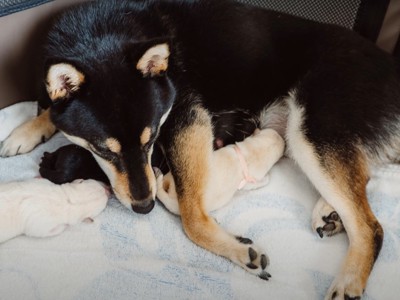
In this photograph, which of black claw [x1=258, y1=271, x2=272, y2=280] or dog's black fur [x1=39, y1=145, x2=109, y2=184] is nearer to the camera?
black claw [x1=258, y1=271, x2=272, y2=280]

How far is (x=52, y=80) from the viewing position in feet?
4.22

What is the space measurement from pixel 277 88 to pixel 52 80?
0.92m

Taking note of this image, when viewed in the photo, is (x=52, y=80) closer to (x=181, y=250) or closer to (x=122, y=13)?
(x=122, y=13)

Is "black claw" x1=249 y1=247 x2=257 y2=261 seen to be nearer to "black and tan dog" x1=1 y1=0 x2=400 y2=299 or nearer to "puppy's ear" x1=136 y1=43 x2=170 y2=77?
"black and tan dog" x1=1 y1=0 x2=400 y2=299

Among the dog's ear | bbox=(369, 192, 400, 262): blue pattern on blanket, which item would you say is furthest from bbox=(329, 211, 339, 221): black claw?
the dog's ear

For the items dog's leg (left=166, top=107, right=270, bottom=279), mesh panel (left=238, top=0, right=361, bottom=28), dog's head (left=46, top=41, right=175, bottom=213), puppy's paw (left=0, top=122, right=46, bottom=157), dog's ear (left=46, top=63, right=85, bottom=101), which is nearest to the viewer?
dog's ear (left=46, top=63, right=85, bottom=101)

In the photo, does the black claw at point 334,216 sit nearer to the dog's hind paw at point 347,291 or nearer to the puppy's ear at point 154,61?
→ the dog's hind paw at point 347,291

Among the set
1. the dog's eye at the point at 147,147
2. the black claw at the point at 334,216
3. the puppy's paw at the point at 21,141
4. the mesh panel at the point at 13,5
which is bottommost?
the black claw at the point at 334,216

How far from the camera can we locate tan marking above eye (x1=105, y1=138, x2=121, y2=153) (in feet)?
4.56

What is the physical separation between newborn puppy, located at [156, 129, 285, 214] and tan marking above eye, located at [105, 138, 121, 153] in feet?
1.05

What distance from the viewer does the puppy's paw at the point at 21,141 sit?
1.81 metres

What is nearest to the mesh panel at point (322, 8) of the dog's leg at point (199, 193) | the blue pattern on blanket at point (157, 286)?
the dog's leg at point (199, 193)

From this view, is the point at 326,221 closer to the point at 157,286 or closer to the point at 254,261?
the point at 254,261

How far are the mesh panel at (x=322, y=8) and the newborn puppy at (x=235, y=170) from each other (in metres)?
0.70
